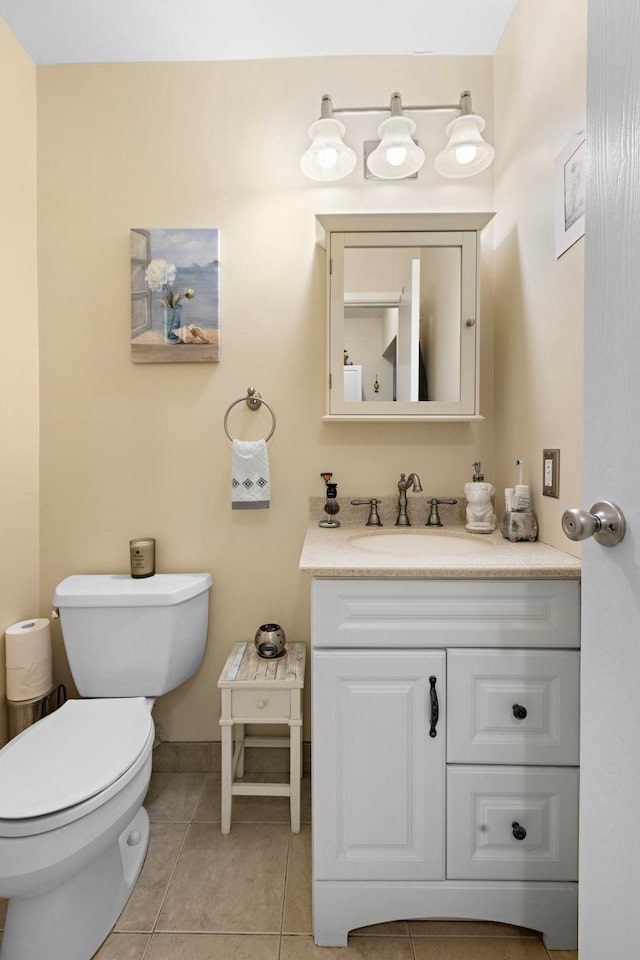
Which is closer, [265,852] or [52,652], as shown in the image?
[265,852]

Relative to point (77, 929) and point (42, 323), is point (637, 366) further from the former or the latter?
point (42, 323)

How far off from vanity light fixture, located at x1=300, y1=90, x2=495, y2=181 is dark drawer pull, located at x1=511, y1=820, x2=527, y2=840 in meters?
1.86

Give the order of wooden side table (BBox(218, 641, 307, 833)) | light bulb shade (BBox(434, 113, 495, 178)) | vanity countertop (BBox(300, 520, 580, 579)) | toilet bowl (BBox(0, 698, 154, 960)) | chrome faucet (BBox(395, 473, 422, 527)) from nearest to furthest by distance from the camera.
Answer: toilet bowl (BBox(0, 698, 154, 960)), vanity countertop (BBox(300, 520, 580, 579)), wooden side table (BBox(218, 641, 307, 833)), light bulb shade (BBox(434, 113, 495, 178)), chrome faucet (BBox(395, 473, 422, 527))

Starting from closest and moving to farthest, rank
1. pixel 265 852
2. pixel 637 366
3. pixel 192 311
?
1. pixel 637 366
2. pixel 265 852
3. pixel 192 311

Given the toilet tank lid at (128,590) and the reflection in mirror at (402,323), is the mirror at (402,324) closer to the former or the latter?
the reflection in mirror at (402,323)

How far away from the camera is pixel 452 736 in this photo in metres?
1.13

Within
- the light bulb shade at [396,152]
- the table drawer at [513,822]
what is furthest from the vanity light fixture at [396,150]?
the table drawer at [513,822]

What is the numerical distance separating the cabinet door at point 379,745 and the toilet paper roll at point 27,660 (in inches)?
→ 40.0

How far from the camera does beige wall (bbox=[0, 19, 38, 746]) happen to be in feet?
5.12

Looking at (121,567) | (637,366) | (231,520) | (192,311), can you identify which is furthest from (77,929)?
(192,311)

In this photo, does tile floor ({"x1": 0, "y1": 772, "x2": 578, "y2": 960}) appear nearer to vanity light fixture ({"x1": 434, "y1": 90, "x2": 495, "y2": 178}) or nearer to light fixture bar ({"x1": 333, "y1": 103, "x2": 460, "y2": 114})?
vanity light fixture ({"x1": 434, "y1": 90, "x2": 495, "y2": 178})

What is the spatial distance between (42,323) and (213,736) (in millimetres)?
1585

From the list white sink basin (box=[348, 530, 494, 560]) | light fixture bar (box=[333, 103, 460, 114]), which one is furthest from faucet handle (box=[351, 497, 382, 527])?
light fixture bar (box=[333, 103, 460, 114])

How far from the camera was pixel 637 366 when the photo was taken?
0.59 m
